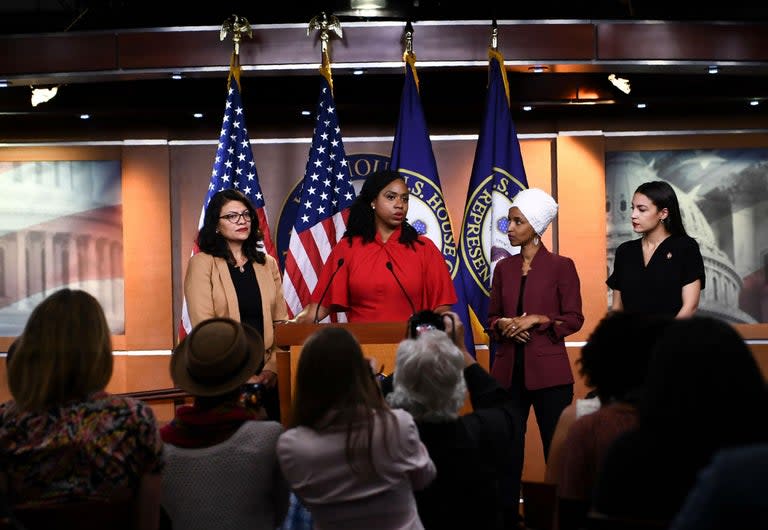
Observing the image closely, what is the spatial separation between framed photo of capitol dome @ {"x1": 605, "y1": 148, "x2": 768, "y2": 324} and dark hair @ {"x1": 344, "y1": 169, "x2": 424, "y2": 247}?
94.7 inches

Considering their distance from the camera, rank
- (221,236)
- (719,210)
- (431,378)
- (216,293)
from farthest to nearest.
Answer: (719,210) → (221,236) → (216,293) → (431,378)

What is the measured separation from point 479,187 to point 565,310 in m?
1.15

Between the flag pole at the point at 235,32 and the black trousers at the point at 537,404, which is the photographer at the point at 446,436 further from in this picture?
the flag pole at the point at 235,32

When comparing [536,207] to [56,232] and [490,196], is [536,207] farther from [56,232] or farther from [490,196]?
[56,232]

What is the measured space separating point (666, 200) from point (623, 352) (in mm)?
2656

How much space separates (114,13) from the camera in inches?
252

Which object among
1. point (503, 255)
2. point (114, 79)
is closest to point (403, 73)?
point (503, 255)

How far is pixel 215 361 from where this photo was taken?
2.80 m

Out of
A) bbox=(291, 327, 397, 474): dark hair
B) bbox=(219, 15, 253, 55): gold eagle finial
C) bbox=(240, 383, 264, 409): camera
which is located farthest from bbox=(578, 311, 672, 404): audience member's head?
bbox=(219, 15, 253, 55): gold eagle finial

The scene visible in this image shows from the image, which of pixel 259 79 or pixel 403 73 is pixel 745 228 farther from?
pixel 259 79

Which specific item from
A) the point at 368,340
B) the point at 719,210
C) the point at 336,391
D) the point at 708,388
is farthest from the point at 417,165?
the point at 708,388

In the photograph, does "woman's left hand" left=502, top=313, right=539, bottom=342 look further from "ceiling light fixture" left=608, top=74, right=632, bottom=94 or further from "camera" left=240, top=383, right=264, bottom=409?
"ceiling light fixture" left=608, top=74, right=632, bottom=94

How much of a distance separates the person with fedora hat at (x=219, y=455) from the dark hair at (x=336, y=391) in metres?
0.18

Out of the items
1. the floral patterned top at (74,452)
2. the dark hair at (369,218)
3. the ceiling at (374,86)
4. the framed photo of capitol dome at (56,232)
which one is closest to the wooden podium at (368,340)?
the dark hair at (369,218)
